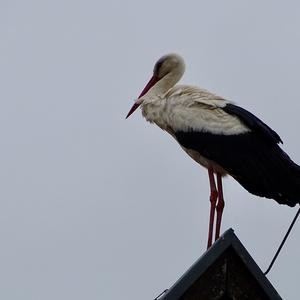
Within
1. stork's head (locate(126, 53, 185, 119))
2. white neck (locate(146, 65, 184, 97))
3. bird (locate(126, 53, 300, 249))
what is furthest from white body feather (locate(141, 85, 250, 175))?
stork's head (locate(126, 53, 185, 119))

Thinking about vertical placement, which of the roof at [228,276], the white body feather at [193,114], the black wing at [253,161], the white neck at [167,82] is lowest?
the roof at [228,276]

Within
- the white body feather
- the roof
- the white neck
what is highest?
the white neck

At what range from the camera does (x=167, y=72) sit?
11.6 meters

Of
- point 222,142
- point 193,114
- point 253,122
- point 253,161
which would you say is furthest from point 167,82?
point 253,161

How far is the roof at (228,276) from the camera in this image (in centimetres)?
571

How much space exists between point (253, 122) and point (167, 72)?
2129mm

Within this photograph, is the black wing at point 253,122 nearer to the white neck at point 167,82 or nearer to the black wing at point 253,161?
the black wing at point 253,161

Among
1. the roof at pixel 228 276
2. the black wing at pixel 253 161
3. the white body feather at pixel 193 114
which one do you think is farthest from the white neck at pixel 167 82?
the roof at pixel 228 276

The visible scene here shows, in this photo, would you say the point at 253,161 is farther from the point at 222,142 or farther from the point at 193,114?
the point at 193,114

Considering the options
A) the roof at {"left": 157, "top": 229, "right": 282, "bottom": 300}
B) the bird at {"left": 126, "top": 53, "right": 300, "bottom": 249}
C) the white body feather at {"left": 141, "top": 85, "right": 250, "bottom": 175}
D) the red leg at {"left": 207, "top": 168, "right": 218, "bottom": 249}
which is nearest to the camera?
the roof at {"left": 157, "top": 229, "right": 282, "bottom": 300}

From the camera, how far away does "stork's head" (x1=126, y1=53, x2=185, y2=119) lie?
1138 cm

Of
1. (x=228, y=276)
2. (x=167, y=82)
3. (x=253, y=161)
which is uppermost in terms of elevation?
(x=167, y=82)

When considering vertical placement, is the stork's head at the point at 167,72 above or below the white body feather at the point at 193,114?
above

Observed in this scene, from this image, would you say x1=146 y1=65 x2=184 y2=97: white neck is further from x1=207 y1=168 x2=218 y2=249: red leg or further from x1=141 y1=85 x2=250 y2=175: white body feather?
x1=207 y1=168 x2=218 y2=249: red leg
